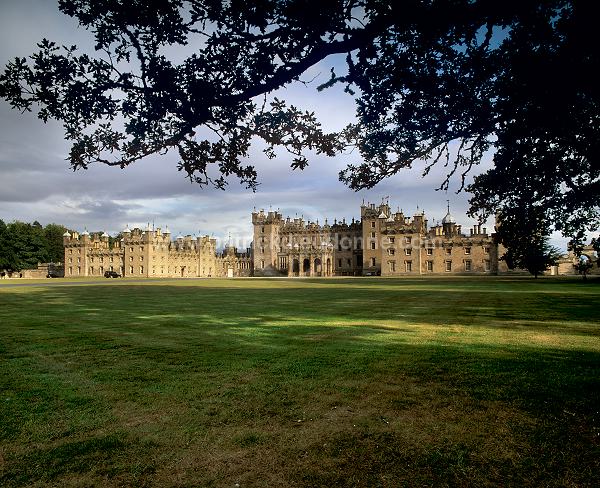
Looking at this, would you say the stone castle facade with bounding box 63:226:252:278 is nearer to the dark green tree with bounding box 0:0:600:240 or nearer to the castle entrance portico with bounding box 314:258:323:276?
the castle entrance portico with bounding box 314:258:323:276

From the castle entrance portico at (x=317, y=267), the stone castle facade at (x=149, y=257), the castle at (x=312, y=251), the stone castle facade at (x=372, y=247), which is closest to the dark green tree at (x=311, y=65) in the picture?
the stone castle facade at (x=372, y=247)

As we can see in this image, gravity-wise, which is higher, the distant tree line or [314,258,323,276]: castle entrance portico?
→ the distant tree line

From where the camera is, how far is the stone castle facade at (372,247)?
3241 inches

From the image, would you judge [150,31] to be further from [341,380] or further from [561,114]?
[561,114]

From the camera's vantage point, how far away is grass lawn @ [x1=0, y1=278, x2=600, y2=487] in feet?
14.0

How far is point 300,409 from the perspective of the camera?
5.93 meters

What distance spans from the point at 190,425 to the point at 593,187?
11271mm

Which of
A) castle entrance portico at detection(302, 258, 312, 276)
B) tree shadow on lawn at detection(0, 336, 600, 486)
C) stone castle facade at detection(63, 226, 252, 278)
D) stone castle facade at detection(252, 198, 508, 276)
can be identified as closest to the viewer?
tree shadow on lawn at detection(0, 336, 600, 486)

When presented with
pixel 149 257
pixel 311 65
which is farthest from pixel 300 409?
pixel 149 257

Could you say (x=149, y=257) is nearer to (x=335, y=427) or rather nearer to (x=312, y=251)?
(x=312, y=251)

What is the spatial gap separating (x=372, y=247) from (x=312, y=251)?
41.9 ft

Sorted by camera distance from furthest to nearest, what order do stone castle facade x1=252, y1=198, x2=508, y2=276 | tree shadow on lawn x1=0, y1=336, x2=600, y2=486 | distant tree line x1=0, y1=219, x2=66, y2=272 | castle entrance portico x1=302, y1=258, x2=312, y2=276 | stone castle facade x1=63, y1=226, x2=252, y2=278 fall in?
stone castle facade x1=63, y1=226, x2=252, y2=278
castle entrance portico x1=302, y1=258, x2=312, y2=276
distant tree line x1=0, y1=219, x2=66, y2=272
stone castle facade x1=252, y1=198, x2=508, y2=276
tree shadow on lawn x1=0, y1=336, x2=600, y2=486

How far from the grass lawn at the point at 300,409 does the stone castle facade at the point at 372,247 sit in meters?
72.5

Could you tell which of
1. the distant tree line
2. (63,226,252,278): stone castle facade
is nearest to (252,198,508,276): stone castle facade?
(63,226,252,278): stone castle facade
